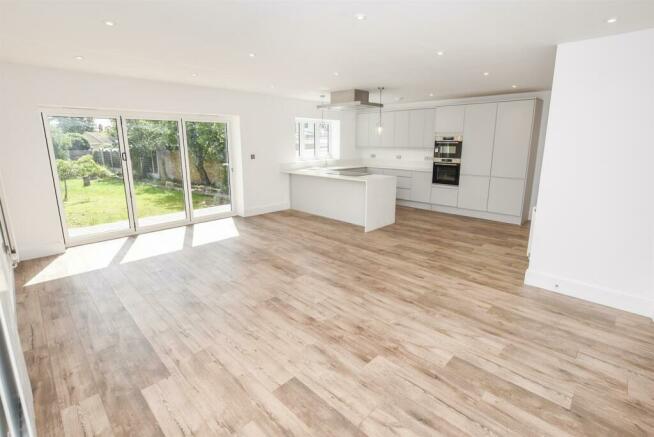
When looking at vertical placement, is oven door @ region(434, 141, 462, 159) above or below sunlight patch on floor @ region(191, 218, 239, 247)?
above

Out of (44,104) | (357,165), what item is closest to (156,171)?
(44,104)

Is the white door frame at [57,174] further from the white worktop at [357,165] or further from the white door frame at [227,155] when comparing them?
the white worktop at [357,165]

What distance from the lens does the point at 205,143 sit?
626 centimetres

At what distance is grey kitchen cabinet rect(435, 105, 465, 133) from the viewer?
21.4 ft

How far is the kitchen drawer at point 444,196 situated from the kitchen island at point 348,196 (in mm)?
1552

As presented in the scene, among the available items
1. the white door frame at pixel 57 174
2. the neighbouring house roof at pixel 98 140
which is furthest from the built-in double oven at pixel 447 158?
the neighbouring house roof at pixel 98 140

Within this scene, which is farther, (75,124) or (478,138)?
(478,138)

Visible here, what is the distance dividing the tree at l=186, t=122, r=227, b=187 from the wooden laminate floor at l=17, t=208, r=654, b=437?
243cm

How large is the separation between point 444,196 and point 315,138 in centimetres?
345

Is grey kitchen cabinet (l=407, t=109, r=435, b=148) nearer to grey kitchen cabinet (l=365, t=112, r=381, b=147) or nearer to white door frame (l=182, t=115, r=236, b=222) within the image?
grey kitchen cabinet (l=365, t=112, r=381, b=147)

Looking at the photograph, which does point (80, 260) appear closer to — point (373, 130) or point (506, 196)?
point (373, 130)

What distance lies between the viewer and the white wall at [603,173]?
286 centimetres

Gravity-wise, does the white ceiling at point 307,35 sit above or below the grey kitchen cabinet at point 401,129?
above

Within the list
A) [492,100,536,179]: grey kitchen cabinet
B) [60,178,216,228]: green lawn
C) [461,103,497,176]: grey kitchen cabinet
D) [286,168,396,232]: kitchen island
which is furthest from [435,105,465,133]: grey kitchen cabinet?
[60,178,216,228]: green lawn
